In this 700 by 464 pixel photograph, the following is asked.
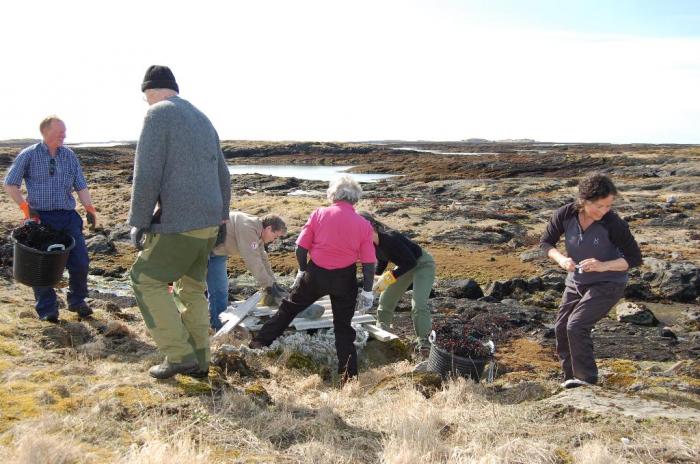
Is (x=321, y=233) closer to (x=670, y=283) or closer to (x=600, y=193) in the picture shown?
A: (x=600, y=193)

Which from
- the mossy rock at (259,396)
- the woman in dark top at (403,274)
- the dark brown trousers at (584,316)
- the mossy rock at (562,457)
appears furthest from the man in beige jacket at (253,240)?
the mossy rock at (562,457)

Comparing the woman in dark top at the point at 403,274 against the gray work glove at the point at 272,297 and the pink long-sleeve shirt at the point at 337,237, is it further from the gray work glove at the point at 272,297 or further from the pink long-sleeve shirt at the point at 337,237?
the gray work glove at the point at 272,297

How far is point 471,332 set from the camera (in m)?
7.21

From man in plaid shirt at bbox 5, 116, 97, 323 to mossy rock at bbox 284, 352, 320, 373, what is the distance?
2448 millimetres

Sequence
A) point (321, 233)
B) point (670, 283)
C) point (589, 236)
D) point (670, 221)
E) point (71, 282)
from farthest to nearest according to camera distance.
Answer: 1. point (670, 221)
2. point (670, 283)
3. point (71, 282)
4. point (321, 233)
5. point (589, 236)

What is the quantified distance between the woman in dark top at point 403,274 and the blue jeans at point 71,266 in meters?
3.12

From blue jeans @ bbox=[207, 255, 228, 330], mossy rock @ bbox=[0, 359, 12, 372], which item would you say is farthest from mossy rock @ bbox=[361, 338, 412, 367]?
mossy rock @ bbox=[0, 359, 12, 372]

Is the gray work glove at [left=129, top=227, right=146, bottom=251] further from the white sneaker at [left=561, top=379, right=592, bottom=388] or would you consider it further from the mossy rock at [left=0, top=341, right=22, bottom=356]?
the white sneaker at [left=561, top=379, right=592, bottom=388]

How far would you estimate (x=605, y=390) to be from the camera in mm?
4664

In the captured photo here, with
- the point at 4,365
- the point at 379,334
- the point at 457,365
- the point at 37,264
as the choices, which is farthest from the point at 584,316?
the point at 37,264

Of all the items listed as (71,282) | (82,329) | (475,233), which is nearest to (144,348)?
(82,329)

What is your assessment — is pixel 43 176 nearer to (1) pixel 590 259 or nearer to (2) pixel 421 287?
(2) pixel 421 287

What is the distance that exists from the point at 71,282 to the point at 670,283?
408 inches

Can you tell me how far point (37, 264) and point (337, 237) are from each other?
2.93 meters
